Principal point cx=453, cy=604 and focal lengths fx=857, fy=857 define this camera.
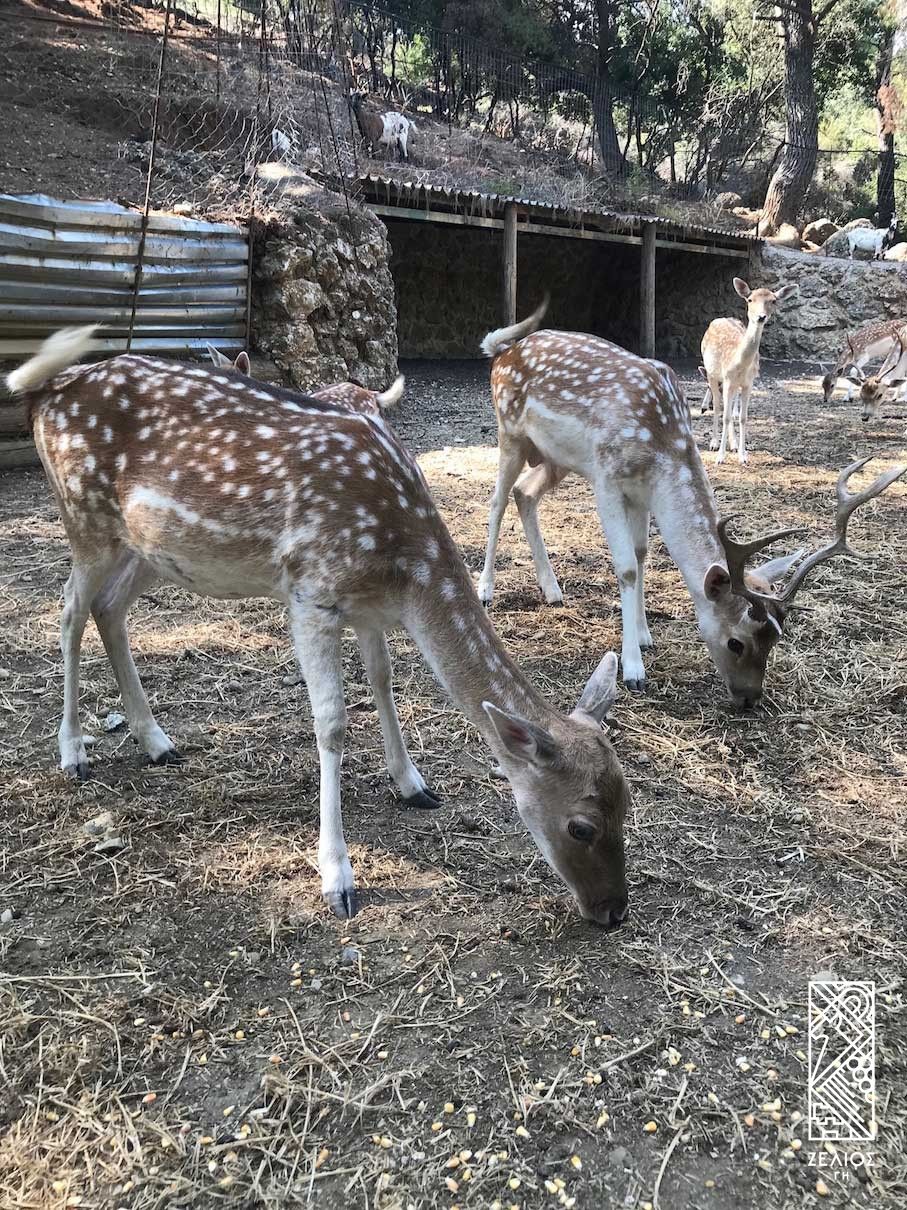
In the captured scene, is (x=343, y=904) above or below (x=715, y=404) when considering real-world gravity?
below

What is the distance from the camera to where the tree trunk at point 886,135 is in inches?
928

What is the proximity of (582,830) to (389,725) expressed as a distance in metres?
0.95

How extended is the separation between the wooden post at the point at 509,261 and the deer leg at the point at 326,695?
11.9m

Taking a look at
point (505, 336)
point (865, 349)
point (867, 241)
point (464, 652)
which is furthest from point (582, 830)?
point (867, 241)

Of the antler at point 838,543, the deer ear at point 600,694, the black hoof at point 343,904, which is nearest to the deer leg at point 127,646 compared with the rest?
the black hoof at point 343,904

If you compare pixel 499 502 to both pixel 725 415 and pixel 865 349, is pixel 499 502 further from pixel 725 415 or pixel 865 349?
pixel 865 349

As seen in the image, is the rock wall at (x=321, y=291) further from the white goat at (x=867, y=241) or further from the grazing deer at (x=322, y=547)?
the white goat at (x=867, y=241)

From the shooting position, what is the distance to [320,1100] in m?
1.96

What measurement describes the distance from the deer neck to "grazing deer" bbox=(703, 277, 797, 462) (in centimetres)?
688

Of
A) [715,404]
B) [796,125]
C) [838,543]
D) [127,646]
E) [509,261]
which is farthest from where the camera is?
[796,125]

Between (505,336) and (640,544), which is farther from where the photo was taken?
(505,336)

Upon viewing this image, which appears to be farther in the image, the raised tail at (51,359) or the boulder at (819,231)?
the boulder at (819,231)

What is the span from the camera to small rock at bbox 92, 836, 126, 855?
281 cm

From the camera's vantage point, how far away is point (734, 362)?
349 inches
